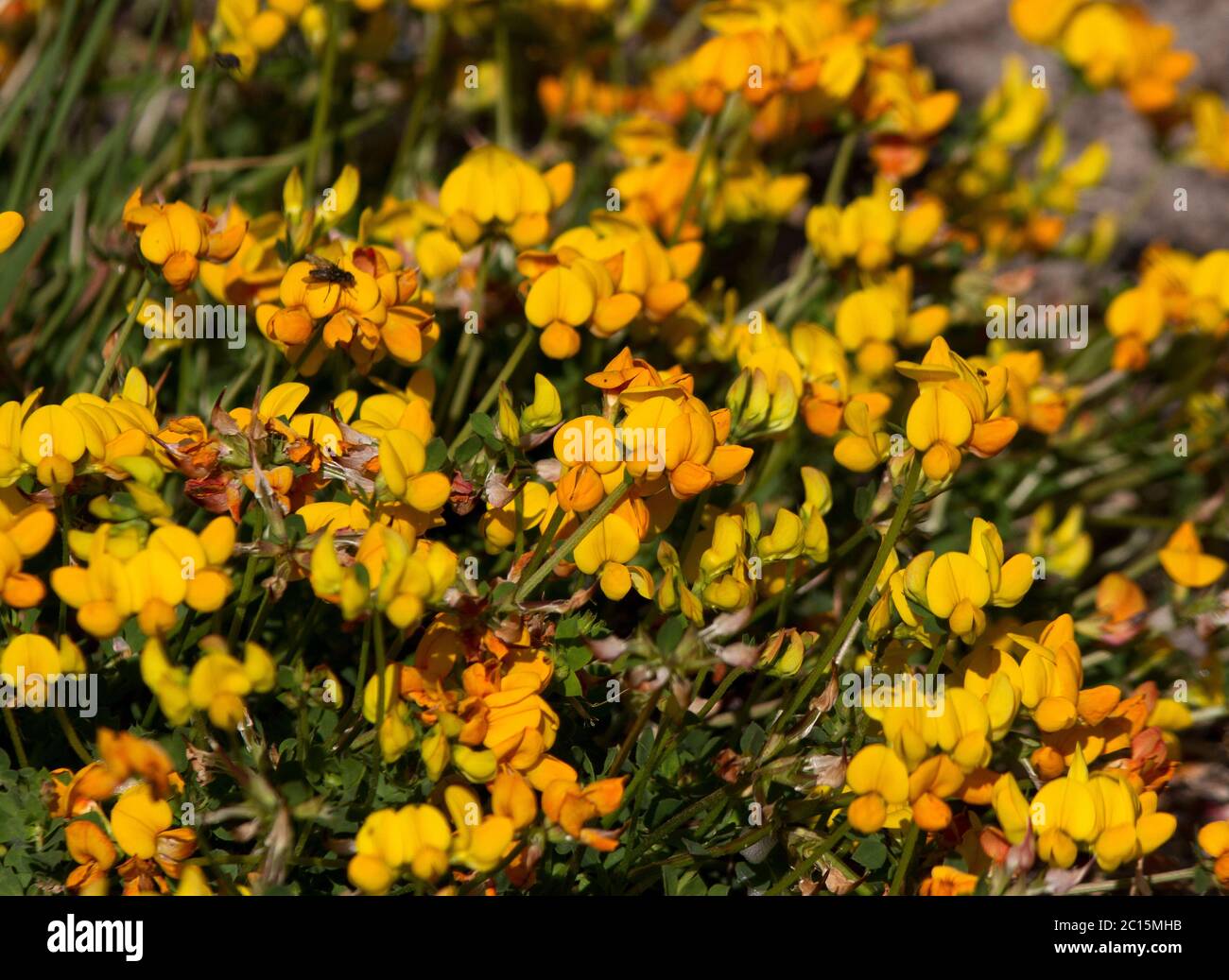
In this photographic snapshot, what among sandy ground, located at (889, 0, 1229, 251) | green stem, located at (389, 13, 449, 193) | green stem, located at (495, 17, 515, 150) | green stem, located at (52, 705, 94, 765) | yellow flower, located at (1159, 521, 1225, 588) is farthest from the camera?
sandy ground, located at (889, 0, 1229, 251)

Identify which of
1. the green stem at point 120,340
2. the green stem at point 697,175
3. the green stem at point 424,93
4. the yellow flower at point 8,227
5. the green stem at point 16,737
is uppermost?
the green stem at point 424,93

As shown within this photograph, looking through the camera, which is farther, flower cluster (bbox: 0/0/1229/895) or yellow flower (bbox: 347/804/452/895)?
flower cluster (bbox: 0/0/1229/895)

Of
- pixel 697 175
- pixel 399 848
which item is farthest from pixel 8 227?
pixel 697 175

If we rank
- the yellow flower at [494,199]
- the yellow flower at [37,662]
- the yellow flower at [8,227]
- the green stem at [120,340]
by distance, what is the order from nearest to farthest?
the yellow flower at [37,662] < the yellow flower at [8,227] < the green stem at [120,340] < the yellow flower at [494,199]

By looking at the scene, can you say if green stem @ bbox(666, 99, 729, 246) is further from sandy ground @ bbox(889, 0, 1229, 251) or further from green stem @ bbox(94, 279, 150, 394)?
sandy ground @ bbox(889, 0, 1229, 251)

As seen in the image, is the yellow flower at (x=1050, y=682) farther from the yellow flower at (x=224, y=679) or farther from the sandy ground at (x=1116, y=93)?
the sandy ground at (x=1116, y=93)

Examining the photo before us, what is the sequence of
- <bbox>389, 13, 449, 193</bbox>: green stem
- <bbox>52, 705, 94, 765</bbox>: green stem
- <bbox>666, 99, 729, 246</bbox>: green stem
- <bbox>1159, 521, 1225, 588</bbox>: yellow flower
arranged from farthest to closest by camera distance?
1. <bbox>389, 13, 449, 193</bbox>: green stem
2. <bbox>666, 99, 729, 246</bbox>: green stem
3. <bbox>1159, 521, 1225, 588</bbox>: yellow flower
4. <bbox>52, 705, 94, 765</bbox>: green stem

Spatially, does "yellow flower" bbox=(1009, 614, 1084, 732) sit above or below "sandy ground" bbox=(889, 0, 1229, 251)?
below

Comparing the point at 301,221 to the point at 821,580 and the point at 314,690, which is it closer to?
the point at 314,690

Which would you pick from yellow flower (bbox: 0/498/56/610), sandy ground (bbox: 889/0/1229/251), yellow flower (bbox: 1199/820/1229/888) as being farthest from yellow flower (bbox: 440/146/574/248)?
sandy ground (bbox: 889/0/1229/251)

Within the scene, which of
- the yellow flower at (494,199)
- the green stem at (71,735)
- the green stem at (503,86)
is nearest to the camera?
the green stem at (71,735)

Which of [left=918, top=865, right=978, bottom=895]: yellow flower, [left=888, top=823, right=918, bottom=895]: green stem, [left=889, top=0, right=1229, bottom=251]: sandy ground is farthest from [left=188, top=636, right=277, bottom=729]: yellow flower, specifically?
[left=889, top=0, right=1229, bottom=251]: sandy ground

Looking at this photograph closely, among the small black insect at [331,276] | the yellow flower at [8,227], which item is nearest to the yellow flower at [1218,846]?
the small black insect at [331,276]

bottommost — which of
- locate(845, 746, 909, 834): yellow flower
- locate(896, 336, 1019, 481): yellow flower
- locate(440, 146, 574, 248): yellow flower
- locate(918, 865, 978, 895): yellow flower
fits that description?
locate(918, 865, 978, 895): yellow flower
